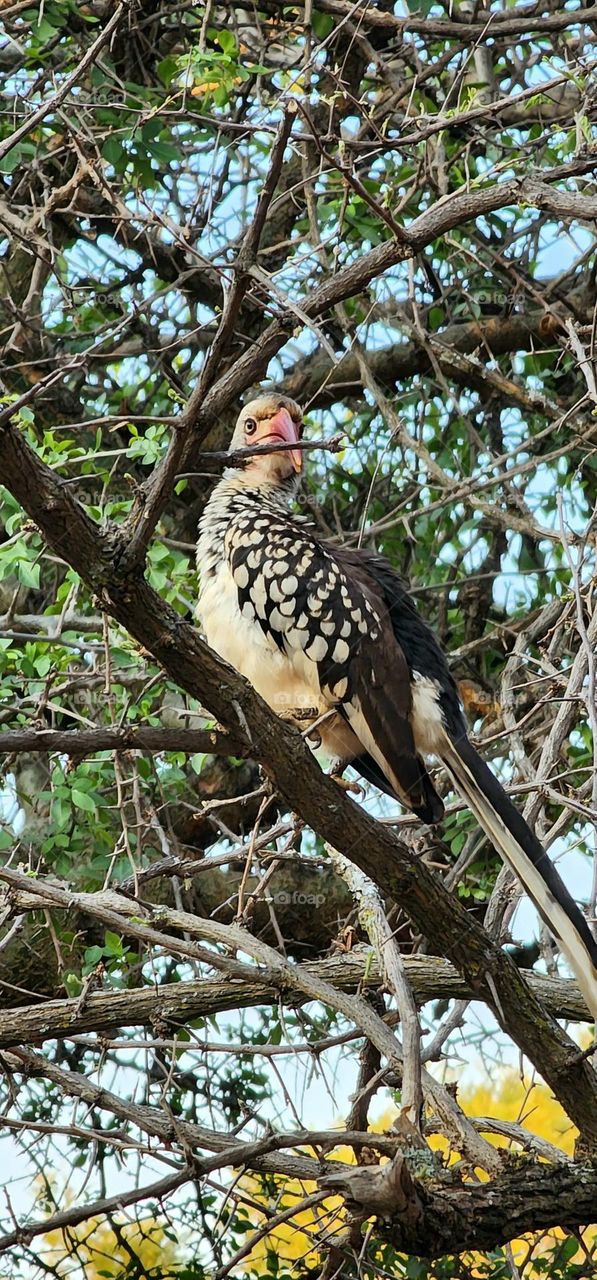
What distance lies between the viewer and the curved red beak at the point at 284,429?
13.4 ft

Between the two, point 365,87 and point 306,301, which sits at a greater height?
point 365,87

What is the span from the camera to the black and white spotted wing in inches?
135

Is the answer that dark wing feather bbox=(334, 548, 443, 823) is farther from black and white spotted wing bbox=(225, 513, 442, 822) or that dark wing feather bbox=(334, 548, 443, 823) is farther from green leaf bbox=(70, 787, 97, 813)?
green leaf bbox=(70, 787, 97, 813)

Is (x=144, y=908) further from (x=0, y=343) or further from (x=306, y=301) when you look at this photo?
(x=0, y=343)

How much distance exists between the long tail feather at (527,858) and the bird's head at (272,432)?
3.91ft

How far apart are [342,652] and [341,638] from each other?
4 cm

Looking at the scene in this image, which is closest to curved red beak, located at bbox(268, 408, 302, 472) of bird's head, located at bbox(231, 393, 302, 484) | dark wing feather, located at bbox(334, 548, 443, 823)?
bird's head, located at bbox(231, 393, 302, 484)

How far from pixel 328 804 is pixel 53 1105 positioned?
5.50ft

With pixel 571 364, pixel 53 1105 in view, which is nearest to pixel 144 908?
pixel 53 1105

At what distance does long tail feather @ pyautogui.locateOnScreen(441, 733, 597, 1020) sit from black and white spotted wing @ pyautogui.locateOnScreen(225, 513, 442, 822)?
0.13 m

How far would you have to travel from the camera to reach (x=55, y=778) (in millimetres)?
3760

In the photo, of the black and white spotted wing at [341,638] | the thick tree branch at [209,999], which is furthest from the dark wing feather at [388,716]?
the thick tree branch at [209,999]

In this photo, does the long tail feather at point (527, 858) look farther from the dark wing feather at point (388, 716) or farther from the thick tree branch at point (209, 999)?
the thick tree branch at point (209, 999)

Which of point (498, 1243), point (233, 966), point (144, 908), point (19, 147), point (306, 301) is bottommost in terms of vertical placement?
point (498, 1243)
